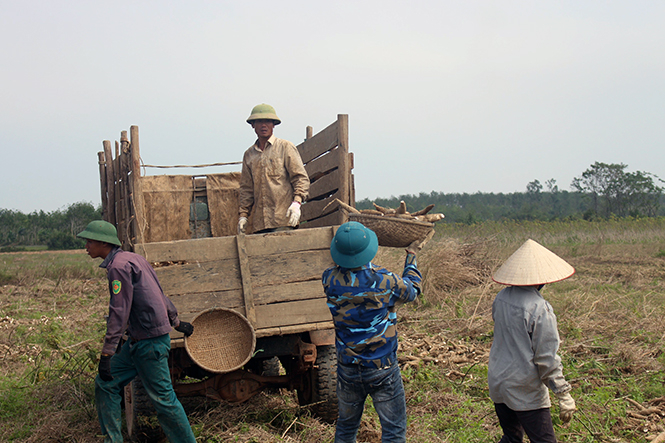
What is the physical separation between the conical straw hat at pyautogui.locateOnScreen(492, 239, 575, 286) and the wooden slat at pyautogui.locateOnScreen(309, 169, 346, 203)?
6.70 feet

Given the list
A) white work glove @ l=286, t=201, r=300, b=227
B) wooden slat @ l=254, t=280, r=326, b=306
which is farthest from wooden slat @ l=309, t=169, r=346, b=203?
wooden slat @ l=254, t=280, r=326, b=306

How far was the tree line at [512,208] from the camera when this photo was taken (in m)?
38.5

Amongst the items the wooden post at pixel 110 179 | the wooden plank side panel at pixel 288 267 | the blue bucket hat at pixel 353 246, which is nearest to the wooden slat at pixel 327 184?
the wooden plank side panel at pixel 288 267

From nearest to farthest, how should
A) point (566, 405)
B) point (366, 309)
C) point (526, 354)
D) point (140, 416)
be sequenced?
point (566, 405) → point (526, 354) → point (366, 309) → point (140, 416)

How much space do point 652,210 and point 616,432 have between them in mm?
39192

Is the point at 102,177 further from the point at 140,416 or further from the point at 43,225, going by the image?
the point at 43,225

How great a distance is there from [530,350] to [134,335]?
2.46 metres

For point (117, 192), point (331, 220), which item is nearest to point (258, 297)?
point (331, 220)

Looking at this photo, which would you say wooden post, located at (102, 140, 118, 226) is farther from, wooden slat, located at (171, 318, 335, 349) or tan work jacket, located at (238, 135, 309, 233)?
wooden slat, located at (171, 318, 335, 349)

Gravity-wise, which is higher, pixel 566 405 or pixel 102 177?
pixel 102 177

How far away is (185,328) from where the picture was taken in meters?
3.49

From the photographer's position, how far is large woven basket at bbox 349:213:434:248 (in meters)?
3.32

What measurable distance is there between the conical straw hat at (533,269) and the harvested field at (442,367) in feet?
5.41

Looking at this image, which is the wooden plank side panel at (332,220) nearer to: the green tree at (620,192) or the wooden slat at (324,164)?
the wooden slat at (324,164)
